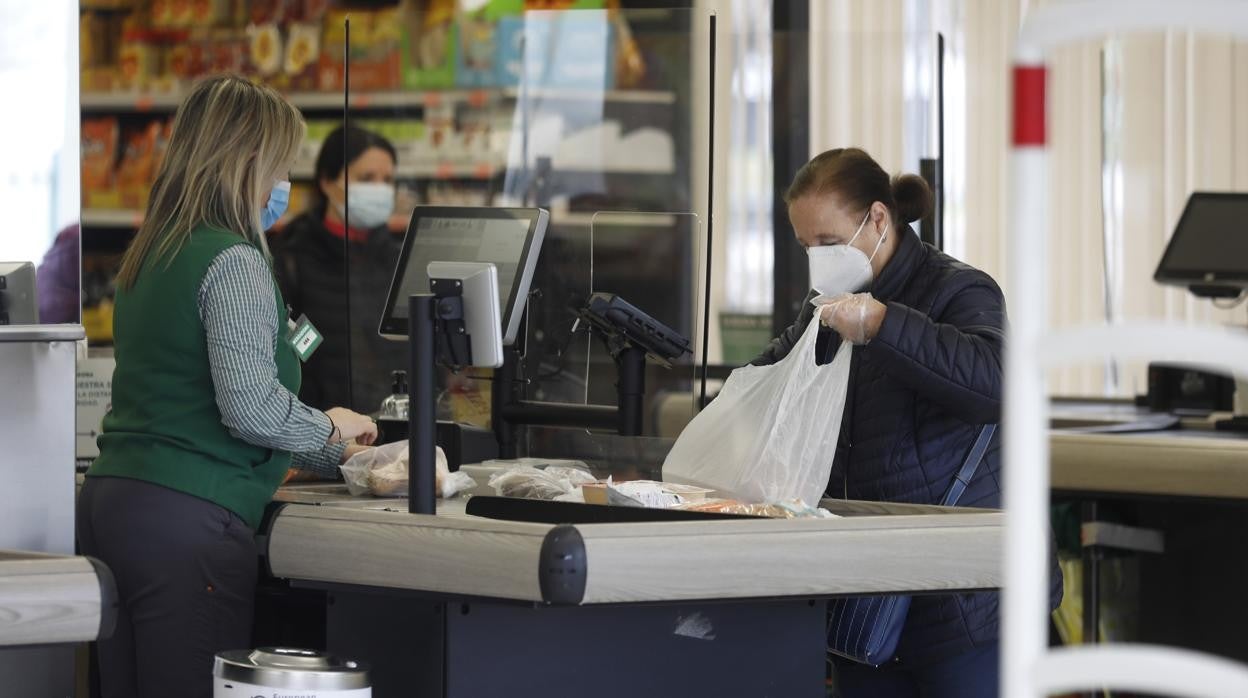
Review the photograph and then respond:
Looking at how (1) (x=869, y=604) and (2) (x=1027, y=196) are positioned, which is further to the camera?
(1) (x=869, y=604)

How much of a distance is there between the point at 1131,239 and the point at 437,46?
2.56 meters

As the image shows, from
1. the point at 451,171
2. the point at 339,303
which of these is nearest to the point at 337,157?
the point at 451,171

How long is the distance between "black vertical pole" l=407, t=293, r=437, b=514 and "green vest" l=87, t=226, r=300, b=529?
319 millimetres

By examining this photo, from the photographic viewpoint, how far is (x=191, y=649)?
2.36 m

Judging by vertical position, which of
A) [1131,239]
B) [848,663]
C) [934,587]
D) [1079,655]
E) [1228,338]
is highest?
[1131,239]

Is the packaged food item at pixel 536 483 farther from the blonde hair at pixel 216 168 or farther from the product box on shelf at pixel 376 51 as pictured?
the product box on shelf at pixel 376 51

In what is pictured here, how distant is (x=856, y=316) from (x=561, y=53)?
265cm

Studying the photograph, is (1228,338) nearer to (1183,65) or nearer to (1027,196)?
(1027,196)

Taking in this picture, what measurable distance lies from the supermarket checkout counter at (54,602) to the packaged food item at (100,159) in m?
4.07

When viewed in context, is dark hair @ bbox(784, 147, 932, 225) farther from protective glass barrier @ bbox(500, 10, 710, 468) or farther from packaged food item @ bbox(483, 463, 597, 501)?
protective glass barrier @ bbox(500, 10, 710, 468)

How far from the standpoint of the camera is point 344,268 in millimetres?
4031

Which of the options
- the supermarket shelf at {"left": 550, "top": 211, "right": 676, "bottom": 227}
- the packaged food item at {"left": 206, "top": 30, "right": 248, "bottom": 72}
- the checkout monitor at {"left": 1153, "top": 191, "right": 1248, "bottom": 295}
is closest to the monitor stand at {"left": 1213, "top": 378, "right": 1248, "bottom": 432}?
the checkout monitor at {"left": 1153, "top": 191, "right": 1248, "bottom": 295}

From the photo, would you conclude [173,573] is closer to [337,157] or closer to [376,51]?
[337,157]

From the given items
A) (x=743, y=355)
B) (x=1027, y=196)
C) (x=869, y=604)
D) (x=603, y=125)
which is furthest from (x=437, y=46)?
(x=1027, y=196)
